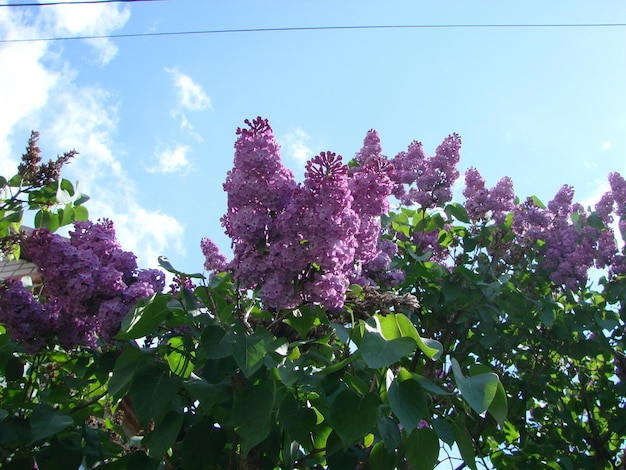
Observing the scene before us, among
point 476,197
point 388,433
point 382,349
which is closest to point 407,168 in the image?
point 476,197

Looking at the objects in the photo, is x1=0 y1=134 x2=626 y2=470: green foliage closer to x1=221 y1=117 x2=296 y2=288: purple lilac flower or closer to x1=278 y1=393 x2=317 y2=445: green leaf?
x1=278 y1=393 x2=317 y2=445: green leaf

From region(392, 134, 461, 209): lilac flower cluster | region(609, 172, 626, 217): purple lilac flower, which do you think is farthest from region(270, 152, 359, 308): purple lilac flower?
region(609, 172, 626, 217): purple lilac flower

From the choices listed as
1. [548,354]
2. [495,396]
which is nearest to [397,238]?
[548,354]

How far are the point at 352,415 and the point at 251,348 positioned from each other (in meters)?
0.34

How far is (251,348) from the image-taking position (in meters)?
1.87

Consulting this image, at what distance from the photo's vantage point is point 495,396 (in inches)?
75.4

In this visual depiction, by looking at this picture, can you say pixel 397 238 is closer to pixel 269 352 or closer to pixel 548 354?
pixel 548 354

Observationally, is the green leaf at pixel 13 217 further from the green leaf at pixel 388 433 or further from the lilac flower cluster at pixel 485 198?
the lilac flower cluster at pixel 485 198

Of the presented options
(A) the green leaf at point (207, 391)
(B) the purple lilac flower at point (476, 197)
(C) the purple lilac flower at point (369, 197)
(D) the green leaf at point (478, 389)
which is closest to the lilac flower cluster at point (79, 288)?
(A) the green leaf at point (207, 391)

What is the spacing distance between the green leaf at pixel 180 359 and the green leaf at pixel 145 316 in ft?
0.66

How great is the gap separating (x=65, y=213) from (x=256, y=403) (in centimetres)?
181

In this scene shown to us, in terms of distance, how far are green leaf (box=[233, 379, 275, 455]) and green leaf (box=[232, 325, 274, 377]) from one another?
0.39 ft

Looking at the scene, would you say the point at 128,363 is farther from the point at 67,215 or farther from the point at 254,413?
the point at 67,215

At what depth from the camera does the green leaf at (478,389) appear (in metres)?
1.73
